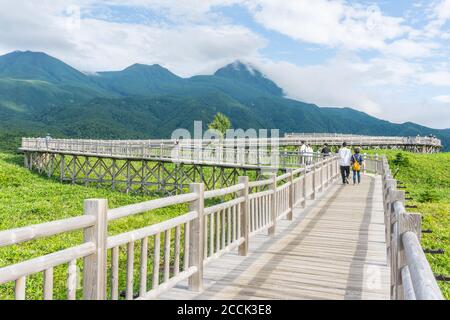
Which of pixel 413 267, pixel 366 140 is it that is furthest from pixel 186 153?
pixel 366 140

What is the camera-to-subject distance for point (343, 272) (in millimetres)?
7234

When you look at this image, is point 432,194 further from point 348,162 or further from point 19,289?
point 19,289

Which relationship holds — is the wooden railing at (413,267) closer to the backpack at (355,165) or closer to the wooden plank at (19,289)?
the wooden plank at (19,289)

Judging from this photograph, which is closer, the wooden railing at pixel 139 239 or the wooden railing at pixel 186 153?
the wooden railing at pixel 139 239

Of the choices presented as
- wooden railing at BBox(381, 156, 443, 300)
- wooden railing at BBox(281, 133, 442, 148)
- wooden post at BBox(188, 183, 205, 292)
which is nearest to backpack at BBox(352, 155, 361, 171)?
wooden post at BBox(188, 183, 205, 292)

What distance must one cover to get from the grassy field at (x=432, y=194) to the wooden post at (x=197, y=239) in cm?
485

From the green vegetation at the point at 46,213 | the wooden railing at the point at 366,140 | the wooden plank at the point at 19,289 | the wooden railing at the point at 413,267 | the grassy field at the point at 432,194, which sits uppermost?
the wooden railing at the point at 366,140

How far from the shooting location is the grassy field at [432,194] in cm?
1170

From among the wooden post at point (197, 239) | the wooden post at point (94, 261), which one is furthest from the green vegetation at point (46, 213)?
the wooden post at point (94, 261)

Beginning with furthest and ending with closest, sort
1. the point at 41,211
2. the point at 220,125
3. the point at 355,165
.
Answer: the point at 220,125
the point at 41,211
the point at 355,165

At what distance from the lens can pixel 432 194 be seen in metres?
23.4

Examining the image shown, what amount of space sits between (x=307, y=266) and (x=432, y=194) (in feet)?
60.1
